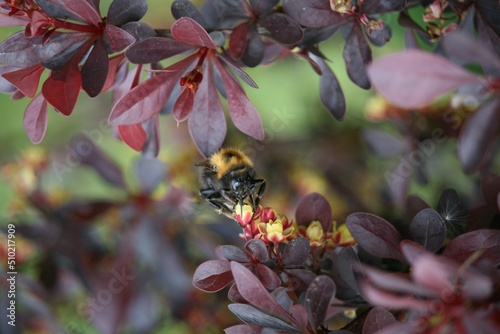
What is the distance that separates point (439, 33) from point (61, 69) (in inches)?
19.8

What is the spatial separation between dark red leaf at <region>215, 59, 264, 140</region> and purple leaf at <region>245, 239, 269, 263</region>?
0.16 m

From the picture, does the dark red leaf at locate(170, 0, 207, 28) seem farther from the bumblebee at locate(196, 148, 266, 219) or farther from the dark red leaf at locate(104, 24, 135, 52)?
the bumblebee at locate(196, 148, 266, 219)

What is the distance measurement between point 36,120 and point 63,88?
0.09 meters

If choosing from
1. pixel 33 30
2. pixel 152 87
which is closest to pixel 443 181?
pixel 152 87

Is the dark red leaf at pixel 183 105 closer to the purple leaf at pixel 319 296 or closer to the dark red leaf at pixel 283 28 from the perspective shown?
the dark red leaf at pixel 283 28

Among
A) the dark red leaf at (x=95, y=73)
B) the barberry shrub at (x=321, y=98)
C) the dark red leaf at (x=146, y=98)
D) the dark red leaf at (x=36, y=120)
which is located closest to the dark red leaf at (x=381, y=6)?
the barberry shrub at (x=321, y=98)

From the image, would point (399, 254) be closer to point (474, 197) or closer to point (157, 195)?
point (474, 197)

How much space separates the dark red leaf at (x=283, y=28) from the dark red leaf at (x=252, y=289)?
Answer: 29cm

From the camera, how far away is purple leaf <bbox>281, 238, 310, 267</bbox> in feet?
2.02

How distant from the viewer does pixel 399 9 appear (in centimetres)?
66

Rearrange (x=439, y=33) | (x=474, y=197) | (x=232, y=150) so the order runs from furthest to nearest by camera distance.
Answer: (x=474, y=197)
(x=232, y=150)
(x=439, y=33)

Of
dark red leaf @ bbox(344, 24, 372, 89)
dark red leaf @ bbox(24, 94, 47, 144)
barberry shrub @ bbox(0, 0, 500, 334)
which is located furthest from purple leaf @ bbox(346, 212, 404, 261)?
dark red leaf @ bbox(24, 94, 47, 144)

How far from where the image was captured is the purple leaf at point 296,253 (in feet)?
2.02

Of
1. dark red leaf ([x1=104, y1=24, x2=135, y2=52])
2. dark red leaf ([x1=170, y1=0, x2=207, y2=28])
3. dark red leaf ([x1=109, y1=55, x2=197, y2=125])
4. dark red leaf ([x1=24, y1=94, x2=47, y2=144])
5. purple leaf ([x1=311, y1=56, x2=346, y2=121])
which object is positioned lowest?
purple leaf ([x1=311, y1=56, x2=346, y2=121])
